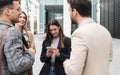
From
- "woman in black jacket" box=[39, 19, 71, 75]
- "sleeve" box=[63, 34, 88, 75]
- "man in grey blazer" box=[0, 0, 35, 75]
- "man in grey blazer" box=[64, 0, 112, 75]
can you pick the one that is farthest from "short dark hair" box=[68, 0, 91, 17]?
"woman in black jacket" box=[39, 19, 71, 75]

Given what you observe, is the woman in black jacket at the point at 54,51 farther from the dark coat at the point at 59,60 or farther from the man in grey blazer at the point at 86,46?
the man in grey blazer at the point at 86,46

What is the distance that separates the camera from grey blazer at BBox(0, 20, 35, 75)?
3004 millimetres

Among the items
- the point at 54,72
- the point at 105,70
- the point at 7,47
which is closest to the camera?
the point at 7,47

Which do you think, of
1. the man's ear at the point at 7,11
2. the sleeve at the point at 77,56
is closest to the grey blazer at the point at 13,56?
the man's ear at the point at 7,11

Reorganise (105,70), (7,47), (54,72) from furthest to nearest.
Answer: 1. (54,72)
2. (105,70)
3. (7,47)

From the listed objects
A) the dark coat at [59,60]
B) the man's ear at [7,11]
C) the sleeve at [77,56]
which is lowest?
the dark coat at [59,60]

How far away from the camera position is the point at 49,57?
4.98 meters

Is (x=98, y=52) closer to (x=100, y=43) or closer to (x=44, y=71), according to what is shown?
(x=100, y=43)

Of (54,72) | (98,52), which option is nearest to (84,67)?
(98,52)

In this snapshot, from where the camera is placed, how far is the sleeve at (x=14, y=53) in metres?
3.00

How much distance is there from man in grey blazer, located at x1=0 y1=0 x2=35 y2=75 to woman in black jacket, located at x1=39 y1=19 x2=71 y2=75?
174cm

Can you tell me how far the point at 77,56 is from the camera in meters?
3.03

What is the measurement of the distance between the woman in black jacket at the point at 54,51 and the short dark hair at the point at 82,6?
174cm

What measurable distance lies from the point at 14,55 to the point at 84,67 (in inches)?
25.4
